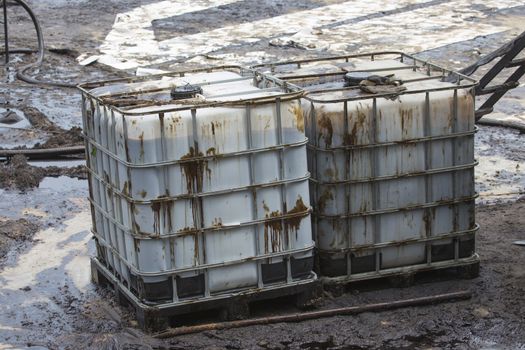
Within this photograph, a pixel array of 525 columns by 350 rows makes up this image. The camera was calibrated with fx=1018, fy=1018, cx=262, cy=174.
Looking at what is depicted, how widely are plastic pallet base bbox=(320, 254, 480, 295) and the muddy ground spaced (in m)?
0.07

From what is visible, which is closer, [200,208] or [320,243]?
[200,208]

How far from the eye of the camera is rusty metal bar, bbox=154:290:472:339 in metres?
8.67

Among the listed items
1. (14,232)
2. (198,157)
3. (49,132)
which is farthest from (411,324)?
(49,132)

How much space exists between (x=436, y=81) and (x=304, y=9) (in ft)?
43.5

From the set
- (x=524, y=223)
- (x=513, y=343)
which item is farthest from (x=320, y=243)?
(x=524, y=223)

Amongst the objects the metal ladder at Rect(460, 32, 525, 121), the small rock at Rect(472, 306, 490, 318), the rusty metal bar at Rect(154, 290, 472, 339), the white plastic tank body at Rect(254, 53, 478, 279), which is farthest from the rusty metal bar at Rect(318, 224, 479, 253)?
the metal ladder at Rect(460, 32, 525, 121)

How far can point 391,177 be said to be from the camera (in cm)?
916

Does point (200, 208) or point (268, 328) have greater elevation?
point (200, 208)

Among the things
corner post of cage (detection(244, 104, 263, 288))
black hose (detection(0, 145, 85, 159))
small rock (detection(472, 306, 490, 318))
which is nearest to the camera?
corner post of cage (detection(244, 104, 263, 288))

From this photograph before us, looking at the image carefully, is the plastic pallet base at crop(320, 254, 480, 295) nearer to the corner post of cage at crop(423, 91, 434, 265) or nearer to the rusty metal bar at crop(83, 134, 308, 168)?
the corner post of cage at crop(423, 91, 434, 265)

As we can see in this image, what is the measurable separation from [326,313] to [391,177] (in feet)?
4.45

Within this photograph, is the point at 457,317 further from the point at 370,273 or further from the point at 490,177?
the point at 490,177

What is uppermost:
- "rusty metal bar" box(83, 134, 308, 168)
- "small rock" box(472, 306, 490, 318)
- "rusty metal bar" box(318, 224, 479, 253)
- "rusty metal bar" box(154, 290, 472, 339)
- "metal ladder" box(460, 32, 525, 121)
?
"metal ladder" box(460, 32, 525, 121)

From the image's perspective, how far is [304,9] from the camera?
22.6 m
